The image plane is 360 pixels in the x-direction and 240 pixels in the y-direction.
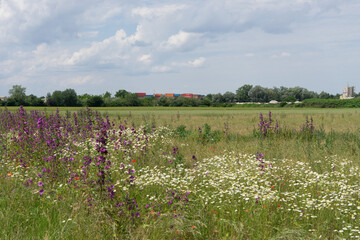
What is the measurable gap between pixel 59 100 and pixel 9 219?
73.5 metres

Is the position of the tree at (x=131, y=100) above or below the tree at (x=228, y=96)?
below

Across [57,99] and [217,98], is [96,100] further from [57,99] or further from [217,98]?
[217,98]

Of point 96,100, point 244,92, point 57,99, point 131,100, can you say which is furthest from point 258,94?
point 57,99

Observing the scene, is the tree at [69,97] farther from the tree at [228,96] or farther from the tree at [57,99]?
the tree at [228,96]

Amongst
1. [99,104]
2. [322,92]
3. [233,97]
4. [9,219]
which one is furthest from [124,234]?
[322,92]

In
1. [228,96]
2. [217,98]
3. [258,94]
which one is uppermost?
[258,94]

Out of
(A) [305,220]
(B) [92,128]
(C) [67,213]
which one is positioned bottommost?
(A) [305,220]

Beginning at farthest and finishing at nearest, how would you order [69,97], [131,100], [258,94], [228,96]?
[258,94]
[228,96]
[131,100]
[69,97]

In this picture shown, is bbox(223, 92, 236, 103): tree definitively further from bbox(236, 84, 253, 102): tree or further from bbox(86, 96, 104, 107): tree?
bbox(86, 96, 104, 107): tree

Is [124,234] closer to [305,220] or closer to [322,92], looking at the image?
[305,220]

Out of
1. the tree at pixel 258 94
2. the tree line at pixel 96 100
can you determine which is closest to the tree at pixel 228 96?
the tree line at pixel 96 100

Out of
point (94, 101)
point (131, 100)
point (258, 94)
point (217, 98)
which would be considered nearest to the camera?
point (94, 101)

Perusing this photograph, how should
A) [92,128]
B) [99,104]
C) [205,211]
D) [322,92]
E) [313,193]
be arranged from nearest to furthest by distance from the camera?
1. [205,211]
2. [313,193]
3. [92,128]
4. [99,104]
5. [322,92]

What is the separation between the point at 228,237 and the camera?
4.17m
